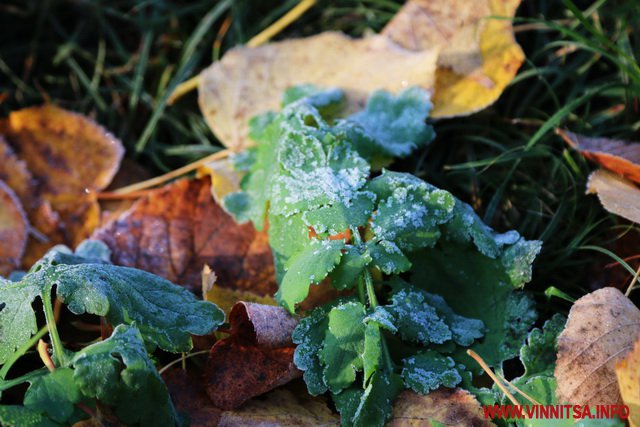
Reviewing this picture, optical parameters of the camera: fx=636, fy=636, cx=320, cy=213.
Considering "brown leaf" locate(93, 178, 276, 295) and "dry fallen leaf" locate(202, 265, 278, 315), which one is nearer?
"dry fallen leaf" locate(202, 265, 278, 315)

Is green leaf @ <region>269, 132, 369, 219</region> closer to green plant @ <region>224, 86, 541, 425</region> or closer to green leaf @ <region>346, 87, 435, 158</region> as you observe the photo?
→ green plant @ <region>224, 86, 541, 425</region>

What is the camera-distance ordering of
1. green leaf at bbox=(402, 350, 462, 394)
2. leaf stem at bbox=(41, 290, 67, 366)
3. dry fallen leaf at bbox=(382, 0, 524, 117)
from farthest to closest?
dry fallen leaf at bbox=(382, 0, 524, 117), green leaf at bbox=(402, 350, 462, 394), leaf stem at bbox=(41, 290, 67, 366)

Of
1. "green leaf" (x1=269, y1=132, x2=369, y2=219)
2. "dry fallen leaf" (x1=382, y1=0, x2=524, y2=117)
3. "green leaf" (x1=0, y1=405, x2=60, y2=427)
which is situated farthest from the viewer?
"dry fallen leaf" (x1=382, y1=0, x2=524, y2=117)

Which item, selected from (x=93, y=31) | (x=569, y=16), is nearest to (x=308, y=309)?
(x=569, y=16)

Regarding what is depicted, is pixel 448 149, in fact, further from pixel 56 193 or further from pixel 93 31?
pixel 93 31

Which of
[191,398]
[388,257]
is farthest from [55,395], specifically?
[388,257]

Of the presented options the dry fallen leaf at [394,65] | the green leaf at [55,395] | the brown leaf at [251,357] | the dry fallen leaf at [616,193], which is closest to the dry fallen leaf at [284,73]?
the dry fallen leaf at [394,65]

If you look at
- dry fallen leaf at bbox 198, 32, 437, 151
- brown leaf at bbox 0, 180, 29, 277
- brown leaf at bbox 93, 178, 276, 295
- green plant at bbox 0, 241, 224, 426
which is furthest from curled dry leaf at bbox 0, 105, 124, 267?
green plant at bbox 0, 241, 224, 426
